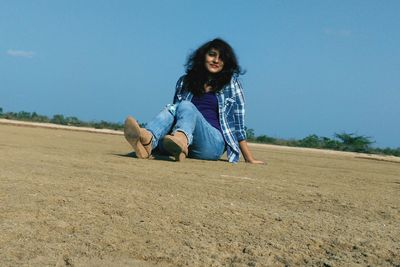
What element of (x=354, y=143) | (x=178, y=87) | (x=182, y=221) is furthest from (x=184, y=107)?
(x=354, y=143)

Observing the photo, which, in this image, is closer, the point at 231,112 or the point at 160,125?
the point at 160,125

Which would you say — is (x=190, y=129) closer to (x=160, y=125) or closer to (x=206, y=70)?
(x=160, y=125)

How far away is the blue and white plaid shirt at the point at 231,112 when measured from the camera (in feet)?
14.3

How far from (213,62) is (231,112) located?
0.40 meters

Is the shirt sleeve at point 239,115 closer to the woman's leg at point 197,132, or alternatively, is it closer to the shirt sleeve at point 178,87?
the woman's leg at point 197,132

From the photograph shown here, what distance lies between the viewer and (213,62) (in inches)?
173

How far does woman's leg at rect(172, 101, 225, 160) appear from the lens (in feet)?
12.7

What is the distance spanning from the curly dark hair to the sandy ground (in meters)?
1.58

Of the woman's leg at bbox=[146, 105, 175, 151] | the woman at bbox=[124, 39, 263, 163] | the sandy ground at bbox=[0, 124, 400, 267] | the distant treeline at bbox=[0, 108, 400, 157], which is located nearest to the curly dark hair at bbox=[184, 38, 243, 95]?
the woman at bbox=[124, 39, 263, 163]

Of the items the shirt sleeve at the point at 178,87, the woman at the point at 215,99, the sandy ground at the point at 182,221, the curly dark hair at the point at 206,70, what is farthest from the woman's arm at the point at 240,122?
the sandy ground at the point at 182,221

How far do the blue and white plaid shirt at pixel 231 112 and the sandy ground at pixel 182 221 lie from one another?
147cm

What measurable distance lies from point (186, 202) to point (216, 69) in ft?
7.97

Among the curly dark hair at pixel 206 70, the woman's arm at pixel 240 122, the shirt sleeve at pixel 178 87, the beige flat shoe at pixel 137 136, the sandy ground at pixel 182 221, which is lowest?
the sandy ground at pixel 182 221

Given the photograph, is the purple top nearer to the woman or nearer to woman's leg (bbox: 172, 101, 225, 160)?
the woman
